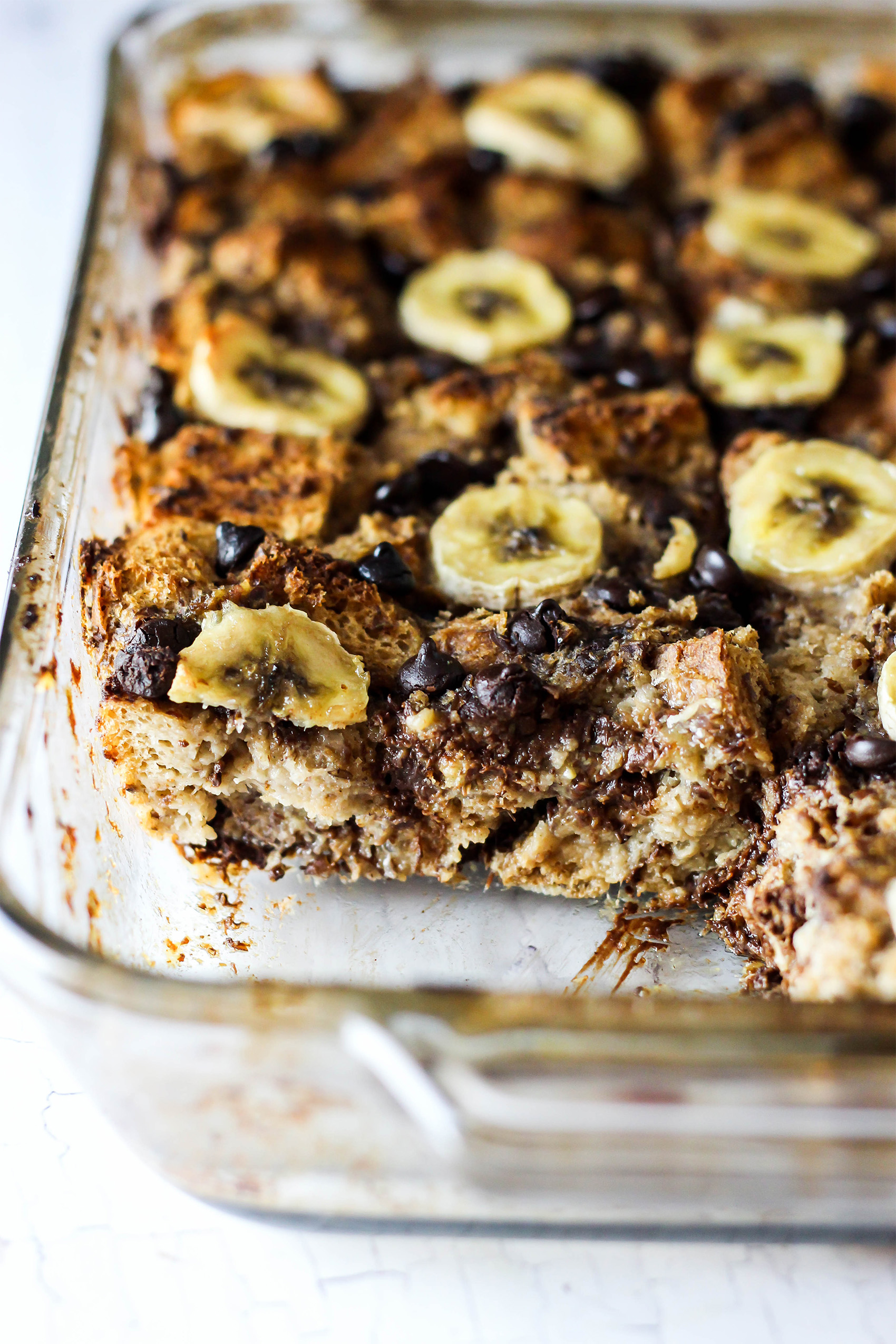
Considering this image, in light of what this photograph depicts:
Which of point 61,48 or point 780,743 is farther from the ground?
point 61,48

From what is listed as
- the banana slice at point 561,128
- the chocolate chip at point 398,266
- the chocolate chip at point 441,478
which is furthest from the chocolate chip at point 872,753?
the banana slice at point 561,128

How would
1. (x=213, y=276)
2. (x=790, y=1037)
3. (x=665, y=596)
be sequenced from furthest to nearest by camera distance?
(x=213, y=276) < (x=665, y=596) < (x=790, y=1037)

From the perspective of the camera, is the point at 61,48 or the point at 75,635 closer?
the point at 75,635

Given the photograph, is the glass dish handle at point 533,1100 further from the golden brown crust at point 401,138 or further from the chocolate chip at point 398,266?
the golden brown crust at point 401,138

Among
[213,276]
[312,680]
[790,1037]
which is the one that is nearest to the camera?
[790,1037]

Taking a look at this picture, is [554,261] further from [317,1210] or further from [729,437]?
[317,1210]

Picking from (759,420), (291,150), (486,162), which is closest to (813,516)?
(759,420)

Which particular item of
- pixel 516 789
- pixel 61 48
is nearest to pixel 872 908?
pixel 516 789

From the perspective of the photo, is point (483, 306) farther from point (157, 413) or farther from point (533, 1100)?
point (533, 1100)
